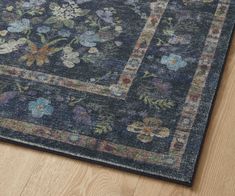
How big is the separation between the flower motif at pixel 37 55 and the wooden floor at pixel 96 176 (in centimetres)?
34

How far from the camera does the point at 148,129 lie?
1367 millimetres

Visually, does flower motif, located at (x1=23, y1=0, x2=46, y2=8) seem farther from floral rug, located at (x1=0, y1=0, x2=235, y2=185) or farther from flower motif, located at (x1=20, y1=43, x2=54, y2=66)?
flower motif, located at (x1=20, y1=43, x2=54, y2=66)

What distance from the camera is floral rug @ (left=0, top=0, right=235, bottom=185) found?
1.34 metres

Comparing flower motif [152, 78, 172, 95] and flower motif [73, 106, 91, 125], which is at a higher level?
flower motif [152, 78, 172, 95]

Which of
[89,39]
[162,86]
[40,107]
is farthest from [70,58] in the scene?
[162,86]

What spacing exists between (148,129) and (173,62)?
0.30 m

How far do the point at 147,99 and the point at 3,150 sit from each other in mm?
457

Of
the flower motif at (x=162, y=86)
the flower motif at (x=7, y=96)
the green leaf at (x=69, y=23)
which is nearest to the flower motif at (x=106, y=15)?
the green leaf at (x=69, y=23)

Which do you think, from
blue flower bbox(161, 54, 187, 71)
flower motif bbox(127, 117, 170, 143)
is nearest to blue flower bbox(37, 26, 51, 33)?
blue flower bbox(161, 54, 187, 71)

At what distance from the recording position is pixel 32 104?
1.45 m

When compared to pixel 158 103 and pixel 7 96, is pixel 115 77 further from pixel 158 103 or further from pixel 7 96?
pixel 7 96

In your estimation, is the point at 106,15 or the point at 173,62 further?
the point at 106,15

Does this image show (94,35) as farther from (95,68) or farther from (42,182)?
(42,182)

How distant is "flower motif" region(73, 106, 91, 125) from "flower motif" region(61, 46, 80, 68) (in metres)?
0.20
